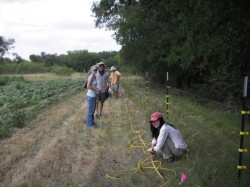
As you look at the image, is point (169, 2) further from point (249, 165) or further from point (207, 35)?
point (249, 165)

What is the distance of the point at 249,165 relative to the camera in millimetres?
5980

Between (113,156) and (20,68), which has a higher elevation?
(113,156)

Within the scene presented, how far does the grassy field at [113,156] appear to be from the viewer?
5371 mm

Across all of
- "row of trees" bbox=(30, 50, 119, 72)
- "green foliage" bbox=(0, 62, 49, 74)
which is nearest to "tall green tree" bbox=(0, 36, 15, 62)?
"green foliage" bbox=(0, 62, 49, 74)

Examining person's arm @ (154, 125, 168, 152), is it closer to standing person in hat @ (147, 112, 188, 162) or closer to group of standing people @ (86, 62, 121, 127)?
standing person in hat @ (147, 112, 188, 162)

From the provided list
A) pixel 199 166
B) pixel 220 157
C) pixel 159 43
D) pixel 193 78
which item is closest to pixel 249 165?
pixel 220 157

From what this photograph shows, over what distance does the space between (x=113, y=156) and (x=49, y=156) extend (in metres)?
1.31

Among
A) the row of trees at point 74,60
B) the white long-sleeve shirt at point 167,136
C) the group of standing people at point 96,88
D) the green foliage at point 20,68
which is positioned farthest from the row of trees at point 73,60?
the white long-sleeve shirt at point 167,136

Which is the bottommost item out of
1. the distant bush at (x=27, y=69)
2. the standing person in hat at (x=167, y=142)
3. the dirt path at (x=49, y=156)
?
the distant bush at (x=27, y=69)

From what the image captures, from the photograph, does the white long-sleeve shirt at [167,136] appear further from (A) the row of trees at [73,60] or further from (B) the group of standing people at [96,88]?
(A) the row of trees at [73,60]

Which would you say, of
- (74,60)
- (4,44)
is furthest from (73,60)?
(4,44)

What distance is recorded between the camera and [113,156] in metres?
6.73

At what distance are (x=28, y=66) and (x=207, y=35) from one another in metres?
75.0

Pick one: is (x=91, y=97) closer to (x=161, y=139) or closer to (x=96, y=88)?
(x=96, y=88)
